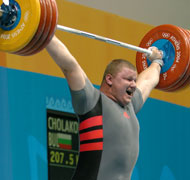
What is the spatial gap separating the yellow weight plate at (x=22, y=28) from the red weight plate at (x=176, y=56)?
1.28 metres

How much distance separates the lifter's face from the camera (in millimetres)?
3088

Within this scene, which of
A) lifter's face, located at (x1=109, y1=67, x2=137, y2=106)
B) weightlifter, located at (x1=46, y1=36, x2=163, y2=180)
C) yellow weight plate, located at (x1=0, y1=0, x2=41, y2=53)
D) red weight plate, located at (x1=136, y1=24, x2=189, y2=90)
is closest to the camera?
yellow weight plate, located at (x1=0, y1=0, x2=41, y2=53)

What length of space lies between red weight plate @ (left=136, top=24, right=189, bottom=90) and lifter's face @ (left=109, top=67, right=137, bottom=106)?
599mm

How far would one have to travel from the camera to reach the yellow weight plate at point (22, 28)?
2.71 meters

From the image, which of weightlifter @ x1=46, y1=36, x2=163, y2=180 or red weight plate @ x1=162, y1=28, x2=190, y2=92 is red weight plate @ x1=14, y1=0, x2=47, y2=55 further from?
red weight plate @ x1=162, y1=28, x2=190, y2=92

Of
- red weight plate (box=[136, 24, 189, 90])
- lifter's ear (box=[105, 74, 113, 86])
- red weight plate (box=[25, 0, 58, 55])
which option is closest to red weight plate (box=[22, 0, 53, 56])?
red weight plate (box=[25, 0, 58, 55])

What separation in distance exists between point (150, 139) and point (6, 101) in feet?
5.70

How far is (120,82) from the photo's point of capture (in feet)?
10.2

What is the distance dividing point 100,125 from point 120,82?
33 cm

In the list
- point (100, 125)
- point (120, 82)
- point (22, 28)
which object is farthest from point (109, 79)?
point (22, 28)

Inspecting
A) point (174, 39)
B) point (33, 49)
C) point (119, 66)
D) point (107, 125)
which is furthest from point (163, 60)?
point (33, 49)

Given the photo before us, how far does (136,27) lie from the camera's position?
17.2 feet

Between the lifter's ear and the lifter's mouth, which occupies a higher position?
the lifter's ear

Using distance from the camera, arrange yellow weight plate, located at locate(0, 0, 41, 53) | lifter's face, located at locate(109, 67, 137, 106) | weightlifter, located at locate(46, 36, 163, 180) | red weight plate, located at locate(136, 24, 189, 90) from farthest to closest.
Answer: red weight plate, located at locate(136, 24, 189, 90), lifter's face, located at locate(109, 67, 137, 106), weightlifter, located at locate(46, 36, 163, 180), yellow weight plate, located at locate(0, 0, 41, 53)
